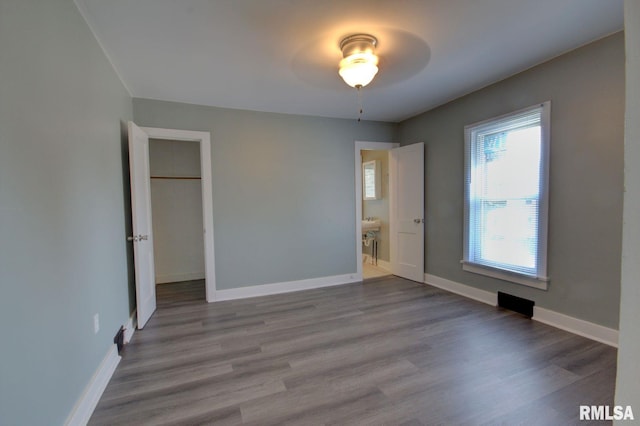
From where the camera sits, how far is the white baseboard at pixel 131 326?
2682 mm

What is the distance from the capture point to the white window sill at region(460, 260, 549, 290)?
2.91 m

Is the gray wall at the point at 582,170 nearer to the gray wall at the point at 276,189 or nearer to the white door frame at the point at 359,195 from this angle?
the white door frame at the point at 359,195

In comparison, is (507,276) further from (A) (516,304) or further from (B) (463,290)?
(B) (463,290)

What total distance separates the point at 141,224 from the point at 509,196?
4114 millimetres

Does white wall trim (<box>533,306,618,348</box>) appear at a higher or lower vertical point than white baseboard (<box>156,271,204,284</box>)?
higher

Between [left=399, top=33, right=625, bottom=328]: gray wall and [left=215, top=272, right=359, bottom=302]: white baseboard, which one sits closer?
[left=399, top=33, right=625, bottom=328]: gray wall

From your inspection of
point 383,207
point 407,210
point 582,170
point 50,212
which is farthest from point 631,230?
point 383,207

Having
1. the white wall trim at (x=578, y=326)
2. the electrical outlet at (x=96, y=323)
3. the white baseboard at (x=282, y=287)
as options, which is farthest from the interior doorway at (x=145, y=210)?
the white wall trim at (x=578, y=326)

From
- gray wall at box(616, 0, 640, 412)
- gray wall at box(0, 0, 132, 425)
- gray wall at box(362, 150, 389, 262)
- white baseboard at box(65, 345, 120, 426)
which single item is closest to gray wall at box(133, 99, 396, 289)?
gray wall at box(362, 150, 389, 262)

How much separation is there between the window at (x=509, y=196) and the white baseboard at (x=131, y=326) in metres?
3.96

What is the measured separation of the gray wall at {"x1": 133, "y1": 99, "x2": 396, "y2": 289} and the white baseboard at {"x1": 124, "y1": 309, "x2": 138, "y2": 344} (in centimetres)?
101

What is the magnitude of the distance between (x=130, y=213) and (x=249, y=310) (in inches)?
68.3

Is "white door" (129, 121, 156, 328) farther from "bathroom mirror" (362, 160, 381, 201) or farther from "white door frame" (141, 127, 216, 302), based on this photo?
"bathroom mirror" (362, 160, 381, 201)

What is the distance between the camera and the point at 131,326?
9.40ft
